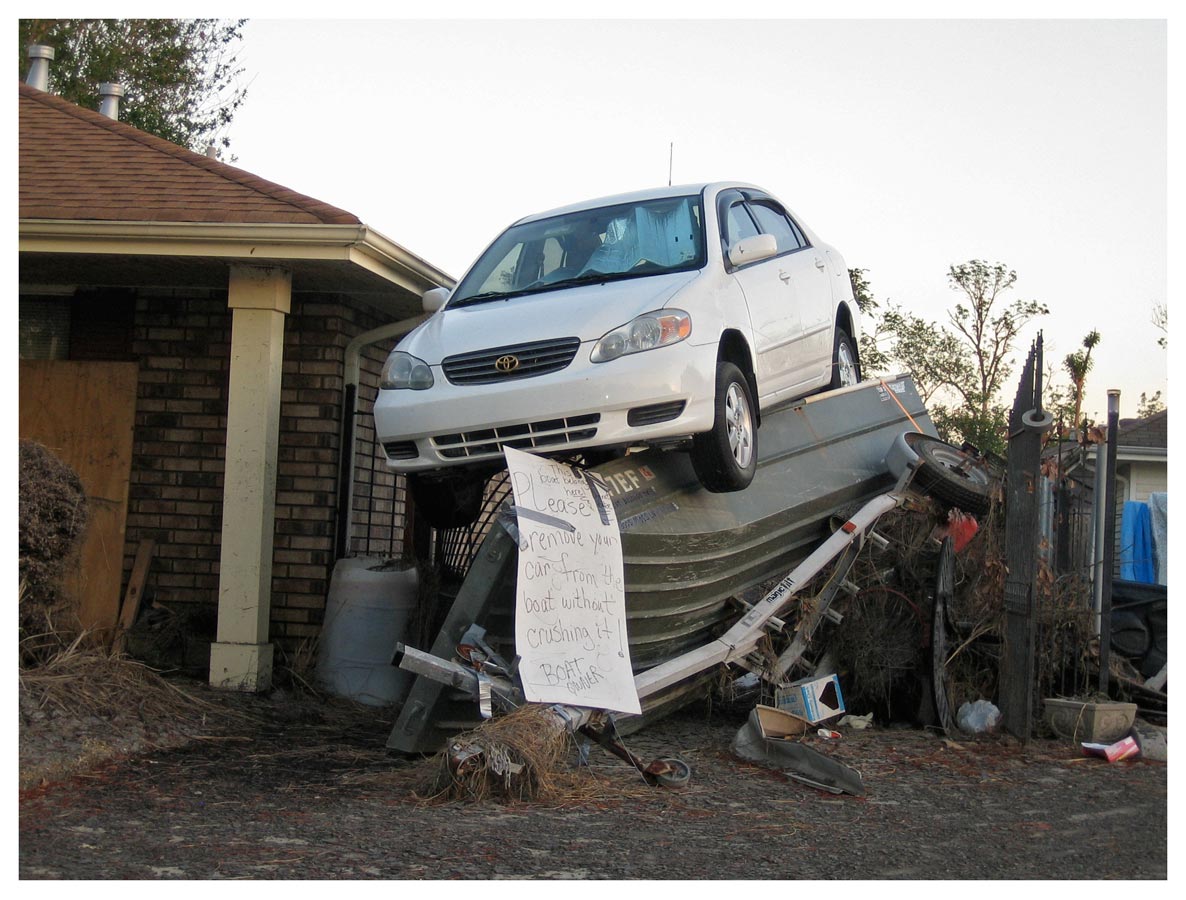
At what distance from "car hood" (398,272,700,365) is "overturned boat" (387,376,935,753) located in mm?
829

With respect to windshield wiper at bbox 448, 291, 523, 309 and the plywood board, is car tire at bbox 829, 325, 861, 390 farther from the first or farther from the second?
the plywood board

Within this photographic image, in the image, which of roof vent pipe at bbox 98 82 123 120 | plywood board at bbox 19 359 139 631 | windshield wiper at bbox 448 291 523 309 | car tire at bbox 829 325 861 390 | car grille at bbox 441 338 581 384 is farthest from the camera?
roof vent pipe at bbox 98 82 123 120

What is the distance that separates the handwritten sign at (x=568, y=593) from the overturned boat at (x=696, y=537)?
0.30m

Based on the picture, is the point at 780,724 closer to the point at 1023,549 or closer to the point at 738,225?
the point at 1023,549

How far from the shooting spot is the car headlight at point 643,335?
6.07m

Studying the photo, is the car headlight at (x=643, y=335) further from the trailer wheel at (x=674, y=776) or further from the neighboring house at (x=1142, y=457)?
the neighboring house at (x=1142, y=457)

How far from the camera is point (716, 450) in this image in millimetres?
6332

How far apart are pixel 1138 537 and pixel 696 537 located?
9.23 metres

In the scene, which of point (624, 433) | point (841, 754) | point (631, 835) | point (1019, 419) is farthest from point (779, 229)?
point (631, 835)

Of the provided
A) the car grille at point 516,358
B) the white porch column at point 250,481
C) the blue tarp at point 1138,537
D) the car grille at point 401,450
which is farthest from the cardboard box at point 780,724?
the blue tarp at point 1138,537

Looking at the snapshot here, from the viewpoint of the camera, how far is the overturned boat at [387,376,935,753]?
20.7ft

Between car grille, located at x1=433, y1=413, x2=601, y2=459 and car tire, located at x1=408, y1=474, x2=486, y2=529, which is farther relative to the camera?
car tire, located at x1=408, y1=474, x2=486, y2=529

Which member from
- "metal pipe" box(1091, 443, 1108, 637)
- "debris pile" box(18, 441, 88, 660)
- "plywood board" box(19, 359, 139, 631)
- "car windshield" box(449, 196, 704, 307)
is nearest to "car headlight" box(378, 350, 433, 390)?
"car windshield" box(449, 196, 704, 307)

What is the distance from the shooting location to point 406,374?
21.5ft
